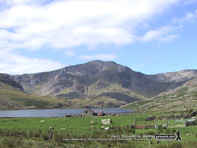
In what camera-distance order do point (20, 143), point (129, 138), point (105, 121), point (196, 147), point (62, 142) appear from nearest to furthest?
point (196, 147), point (20, 143), point (62, 142), point (129, 138), point (105, 121)

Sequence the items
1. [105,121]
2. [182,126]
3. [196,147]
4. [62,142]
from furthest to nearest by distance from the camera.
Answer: [105,121] → [182,126] → [62,142] → [196,147]

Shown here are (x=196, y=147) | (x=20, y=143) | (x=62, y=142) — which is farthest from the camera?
(x=62, y=142)

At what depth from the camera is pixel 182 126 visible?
46250 mm

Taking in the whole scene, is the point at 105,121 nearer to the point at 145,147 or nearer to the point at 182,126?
the point at 182,126

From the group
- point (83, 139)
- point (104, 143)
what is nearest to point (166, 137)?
point (104, 143)

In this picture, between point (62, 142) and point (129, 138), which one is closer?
point (62, 142)

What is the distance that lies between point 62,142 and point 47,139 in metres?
3.23

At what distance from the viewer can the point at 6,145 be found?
25.7 metres

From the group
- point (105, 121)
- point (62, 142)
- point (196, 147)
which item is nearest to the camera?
point (196, 147)

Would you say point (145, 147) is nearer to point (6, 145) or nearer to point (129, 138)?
point (129, 138)

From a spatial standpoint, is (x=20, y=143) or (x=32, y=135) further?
(x=32, y=135)

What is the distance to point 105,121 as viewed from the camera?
56469 millimetres

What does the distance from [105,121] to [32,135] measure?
76.8 ft

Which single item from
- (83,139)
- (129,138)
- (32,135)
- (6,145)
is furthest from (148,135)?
(6,145)
